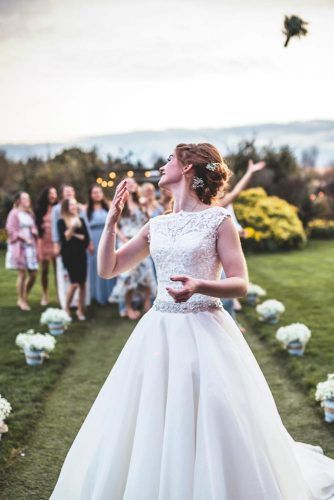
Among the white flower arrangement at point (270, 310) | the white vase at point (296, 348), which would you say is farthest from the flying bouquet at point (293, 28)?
the white flower arrangement at point (270, 310)

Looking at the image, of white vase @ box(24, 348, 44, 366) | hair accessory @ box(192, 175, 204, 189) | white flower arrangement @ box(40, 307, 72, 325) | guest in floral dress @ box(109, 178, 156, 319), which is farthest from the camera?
guest in floral dress @ box(109, 178, 156, 319)

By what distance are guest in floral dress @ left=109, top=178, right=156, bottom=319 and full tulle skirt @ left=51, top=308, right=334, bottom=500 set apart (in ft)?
18.7

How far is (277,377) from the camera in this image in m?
5.81

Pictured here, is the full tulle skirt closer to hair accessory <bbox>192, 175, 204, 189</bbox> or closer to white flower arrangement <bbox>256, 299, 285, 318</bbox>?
hair accessory <bbox>192, 175, 204, 189</bbox>

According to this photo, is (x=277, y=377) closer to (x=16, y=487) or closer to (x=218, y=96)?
(x=16, y=487)

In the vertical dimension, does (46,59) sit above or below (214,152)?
above

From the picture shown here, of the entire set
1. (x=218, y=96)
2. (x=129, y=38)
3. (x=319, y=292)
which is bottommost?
(x=319, y=292)

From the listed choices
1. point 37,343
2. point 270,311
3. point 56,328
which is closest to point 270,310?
point 270,311

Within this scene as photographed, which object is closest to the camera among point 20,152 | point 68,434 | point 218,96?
point 68,434

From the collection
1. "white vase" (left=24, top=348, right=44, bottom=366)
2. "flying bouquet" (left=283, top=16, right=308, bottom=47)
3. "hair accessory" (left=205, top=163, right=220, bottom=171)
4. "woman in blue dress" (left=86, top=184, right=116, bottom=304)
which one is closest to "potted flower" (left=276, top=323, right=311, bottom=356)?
"white vase" (left=24, top=348, right=44, bottom=366)

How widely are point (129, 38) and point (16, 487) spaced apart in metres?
8.93

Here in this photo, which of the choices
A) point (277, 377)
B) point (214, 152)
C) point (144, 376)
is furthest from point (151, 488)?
point (277, 377)

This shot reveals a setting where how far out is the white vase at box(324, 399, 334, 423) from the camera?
14.8 ft

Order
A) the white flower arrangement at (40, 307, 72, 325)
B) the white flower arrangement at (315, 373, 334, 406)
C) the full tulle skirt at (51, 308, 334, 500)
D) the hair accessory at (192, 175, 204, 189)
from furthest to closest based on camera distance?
the white flower arrangement at (40, 307, 72, 325) < the white flower arrangement at (315, 373, 334, 406) < the hair accessory at (192, 175, 204, 189) < the full tulle skirt at (51, 308, 334, 500)
